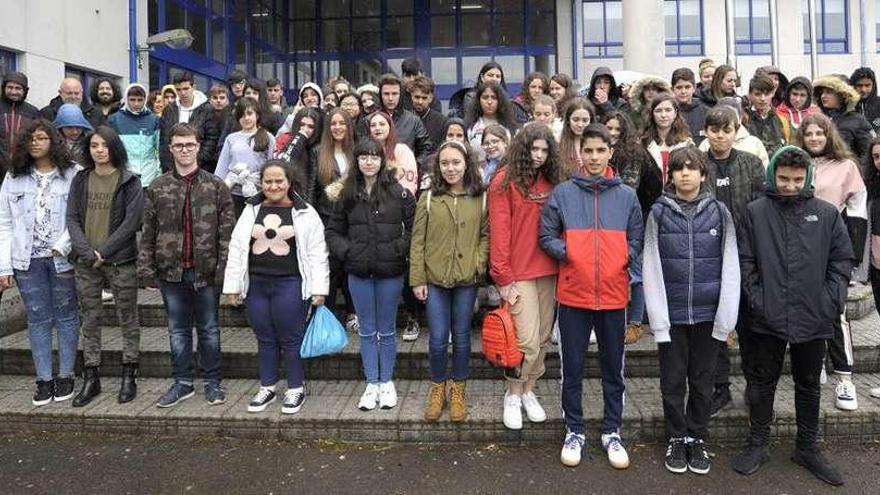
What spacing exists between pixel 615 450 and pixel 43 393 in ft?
13.6

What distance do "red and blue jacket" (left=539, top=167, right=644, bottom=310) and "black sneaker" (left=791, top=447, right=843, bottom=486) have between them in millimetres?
1406

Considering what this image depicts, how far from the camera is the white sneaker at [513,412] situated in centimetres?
429

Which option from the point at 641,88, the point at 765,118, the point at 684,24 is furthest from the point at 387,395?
the point at 684,24

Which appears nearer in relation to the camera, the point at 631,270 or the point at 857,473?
the point at 857,473

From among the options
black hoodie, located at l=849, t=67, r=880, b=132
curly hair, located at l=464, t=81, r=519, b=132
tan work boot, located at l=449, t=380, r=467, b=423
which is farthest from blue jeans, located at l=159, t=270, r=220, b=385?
black hoodie, located at l=849, t=67, r=880, b=132

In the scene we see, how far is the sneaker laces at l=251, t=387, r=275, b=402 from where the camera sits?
4.65 meters

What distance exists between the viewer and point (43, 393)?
4871 mm

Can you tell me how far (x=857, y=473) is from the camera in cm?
384

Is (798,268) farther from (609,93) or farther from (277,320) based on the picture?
(609,93)

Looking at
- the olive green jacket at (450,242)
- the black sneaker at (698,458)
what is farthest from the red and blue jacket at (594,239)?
the black sneaker at (698,458)

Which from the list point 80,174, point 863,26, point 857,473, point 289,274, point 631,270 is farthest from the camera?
point 863,26

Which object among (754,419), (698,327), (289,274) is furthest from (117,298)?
(754,419)

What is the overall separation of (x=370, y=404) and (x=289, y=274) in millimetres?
1082

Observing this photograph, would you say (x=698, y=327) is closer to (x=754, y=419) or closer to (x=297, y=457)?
(x=754, y=419)
